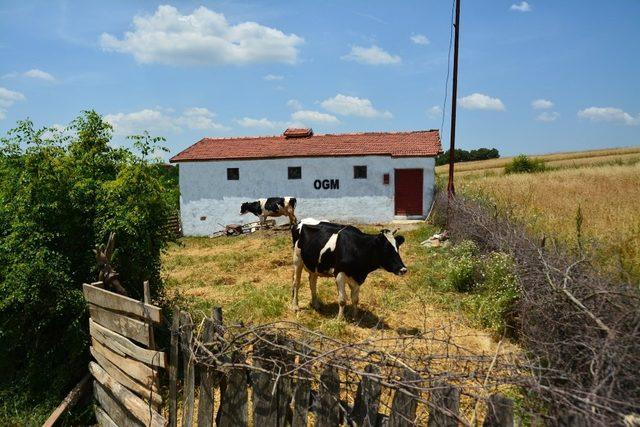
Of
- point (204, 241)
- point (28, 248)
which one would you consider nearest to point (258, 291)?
point (28, 248)

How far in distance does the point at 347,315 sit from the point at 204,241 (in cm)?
1136

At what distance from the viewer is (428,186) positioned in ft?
60.4

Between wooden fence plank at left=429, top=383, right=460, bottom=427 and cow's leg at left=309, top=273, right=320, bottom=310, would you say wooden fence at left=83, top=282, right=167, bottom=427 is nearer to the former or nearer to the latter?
wooden fence plank at left=429, top=383, right=460, bottom=427

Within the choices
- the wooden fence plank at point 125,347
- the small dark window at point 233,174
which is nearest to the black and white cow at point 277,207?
the small dark window at point 233,174

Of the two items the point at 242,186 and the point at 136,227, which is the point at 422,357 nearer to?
the point at 136,227

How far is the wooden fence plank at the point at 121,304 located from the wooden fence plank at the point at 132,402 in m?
0.74

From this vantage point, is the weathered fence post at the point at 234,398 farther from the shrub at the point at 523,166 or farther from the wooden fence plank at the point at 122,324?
the shrub at the point at 523,166

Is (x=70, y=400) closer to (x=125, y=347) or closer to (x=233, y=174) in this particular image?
(x=125, y=347)

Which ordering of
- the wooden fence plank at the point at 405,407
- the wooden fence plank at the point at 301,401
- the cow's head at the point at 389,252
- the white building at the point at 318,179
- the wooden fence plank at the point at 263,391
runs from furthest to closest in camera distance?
the white building at the point at 318,179 < the cow's head at the point at 389,252 < the wooden fence plank at the point at 263,391 < the wooden fence plank at the point at 301,401 < the wooden fence plank at the point at 405,407

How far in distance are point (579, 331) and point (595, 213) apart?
26.9 feet

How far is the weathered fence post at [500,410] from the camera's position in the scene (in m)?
2.14

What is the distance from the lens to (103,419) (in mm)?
4445

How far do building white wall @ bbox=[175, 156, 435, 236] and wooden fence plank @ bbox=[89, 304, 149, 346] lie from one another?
14.9m

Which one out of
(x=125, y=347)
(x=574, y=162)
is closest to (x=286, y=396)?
(x=125, y=347)
